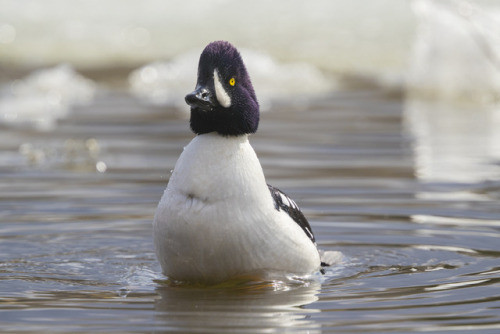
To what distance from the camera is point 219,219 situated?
17.1 feet

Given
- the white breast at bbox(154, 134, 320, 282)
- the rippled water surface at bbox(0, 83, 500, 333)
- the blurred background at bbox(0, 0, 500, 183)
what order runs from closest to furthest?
the rippled water surface at bbox(0, 83, 500, 333), the white breast at bbox(154, 134, 320, 282), the blurred background at bbox(0, 0, 500, 183)

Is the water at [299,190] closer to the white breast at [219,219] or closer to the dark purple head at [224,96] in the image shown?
the white breast at [219,219]

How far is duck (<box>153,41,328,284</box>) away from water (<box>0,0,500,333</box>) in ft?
0.48

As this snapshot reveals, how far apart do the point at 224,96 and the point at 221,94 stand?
0.02m

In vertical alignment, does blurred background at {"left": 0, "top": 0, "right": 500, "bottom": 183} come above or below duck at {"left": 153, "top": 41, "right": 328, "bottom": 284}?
above

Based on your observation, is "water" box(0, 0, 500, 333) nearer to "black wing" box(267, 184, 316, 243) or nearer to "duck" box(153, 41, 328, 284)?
"duck" box(153, 41, 328, 284)

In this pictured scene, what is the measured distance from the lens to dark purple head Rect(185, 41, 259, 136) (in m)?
5.34

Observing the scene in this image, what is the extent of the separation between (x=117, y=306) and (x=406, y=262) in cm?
189

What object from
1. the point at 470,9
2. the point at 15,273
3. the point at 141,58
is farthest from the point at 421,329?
the point at 141,58

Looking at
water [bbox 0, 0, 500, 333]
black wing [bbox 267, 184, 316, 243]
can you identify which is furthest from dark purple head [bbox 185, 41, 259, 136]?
water [bbox 0, 0, 500, 333]

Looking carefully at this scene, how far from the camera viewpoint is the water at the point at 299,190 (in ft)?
16.1

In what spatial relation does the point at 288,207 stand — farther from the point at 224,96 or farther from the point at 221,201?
the point at 224,96

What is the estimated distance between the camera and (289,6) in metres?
21.1

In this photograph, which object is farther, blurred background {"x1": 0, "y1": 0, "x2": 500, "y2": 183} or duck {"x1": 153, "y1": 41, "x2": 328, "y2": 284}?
blurred background {"x1": 0, "y1": 0, "x2": 500, "y2": 183}
